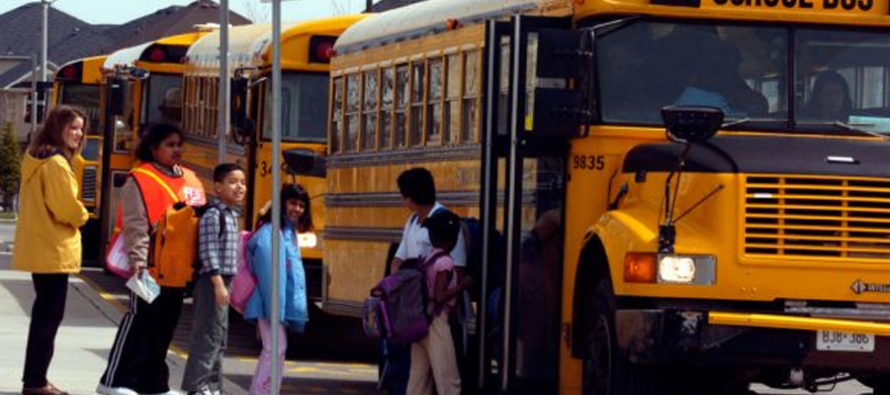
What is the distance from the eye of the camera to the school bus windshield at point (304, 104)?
19094 millimetres

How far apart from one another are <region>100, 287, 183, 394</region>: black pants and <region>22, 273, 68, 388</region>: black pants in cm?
38

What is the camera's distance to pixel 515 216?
11.7m

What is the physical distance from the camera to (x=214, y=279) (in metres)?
A: 11.6

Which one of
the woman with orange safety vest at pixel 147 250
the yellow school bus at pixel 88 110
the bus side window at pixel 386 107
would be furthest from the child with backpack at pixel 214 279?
the yellow school bus at pixel 88 110

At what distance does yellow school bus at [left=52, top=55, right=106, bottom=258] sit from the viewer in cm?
2986

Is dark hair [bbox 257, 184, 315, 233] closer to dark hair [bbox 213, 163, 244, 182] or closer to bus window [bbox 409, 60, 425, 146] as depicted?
dark hair [bbox 213, 163, 244, 182]

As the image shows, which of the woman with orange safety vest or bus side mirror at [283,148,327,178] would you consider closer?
the woman with orange safety vest

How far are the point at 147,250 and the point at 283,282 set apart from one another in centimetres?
78

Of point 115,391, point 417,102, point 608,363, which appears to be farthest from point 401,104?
point 608,363

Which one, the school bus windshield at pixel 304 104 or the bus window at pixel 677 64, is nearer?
the bus window at pixel 677 64

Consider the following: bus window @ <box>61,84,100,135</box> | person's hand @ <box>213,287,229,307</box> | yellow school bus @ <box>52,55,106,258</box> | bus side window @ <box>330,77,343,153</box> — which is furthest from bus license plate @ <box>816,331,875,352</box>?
bus window @ <box>61,84,100,135</box>

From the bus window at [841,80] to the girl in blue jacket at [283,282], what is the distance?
271 centimetres

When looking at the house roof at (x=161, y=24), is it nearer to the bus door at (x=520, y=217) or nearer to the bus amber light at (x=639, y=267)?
the bus door at (x=520, y=217)

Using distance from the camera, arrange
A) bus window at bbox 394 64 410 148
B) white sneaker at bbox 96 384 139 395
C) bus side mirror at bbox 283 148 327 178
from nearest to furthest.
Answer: white sneaker at bbox 96 384 139 395, bus window at bbox 394 64 410 148, bus side mirror at bbox 283 148 327 178
